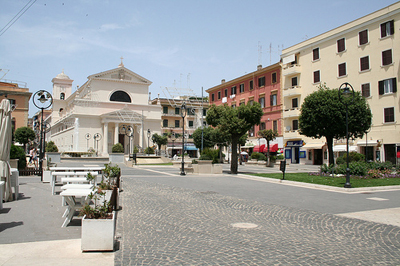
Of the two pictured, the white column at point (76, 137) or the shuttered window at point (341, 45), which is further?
the white column at point (76, 137)

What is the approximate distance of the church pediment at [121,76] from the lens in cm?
6252

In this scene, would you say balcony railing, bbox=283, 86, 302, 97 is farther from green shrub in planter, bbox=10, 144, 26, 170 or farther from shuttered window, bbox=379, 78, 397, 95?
green shrub in planter, bbox=10, 144, 26, 170

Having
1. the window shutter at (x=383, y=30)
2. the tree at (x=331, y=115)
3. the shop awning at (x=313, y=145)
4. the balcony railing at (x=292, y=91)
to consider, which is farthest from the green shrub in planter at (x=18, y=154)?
the balcony railing at (x=292, y=91)

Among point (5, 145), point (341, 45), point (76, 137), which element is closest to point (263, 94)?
point (341, 45)

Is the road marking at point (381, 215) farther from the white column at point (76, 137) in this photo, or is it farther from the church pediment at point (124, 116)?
the white column at point (76, 137)

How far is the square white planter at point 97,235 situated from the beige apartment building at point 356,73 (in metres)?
33.8

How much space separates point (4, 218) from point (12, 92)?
69.5 m

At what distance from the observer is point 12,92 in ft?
222

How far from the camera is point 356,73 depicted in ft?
124

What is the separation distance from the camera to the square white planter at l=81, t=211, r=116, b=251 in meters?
5.27

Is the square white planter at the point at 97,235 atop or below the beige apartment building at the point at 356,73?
below

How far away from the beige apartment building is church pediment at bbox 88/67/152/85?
97.2 feet

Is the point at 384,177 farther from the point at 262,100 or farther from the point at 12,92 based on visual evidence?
the point at 12,92

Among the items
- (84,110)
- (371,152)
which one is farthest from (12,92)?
(371,152)
